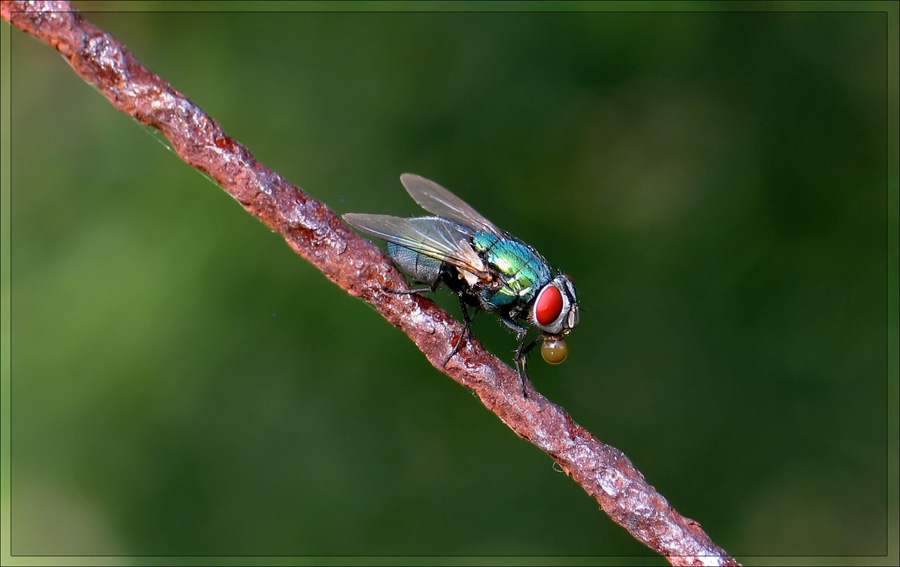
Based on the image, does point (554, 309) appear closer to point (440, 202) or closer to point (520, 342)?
point (520, 342)

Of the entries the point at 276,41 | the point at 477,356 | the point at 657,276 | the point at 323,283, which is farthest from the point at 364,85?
the point at 477,356

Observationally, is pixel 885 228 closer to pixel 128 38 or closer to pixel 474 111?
pixel 474 111

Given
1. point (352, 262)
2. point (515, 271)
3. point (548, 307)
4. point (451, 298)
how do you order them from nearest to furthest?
point (352, 262) → point (548, 307) → point (515, 271) → point (451, 298)

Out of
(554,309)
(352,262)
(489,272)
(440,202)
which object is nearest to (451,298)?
(440,202)

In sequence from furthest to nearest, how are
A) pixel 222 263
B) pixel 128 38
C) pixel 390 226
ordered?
pixel 128 38 < pixel 222 263 < pixel 390 226

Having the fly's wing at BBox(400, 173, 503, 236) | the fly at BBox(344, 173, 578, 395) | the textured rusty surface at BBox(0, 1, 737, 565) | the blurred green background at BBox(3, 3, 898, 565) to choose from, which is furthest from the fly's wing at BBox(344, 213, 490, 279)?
the textured rusty surface at BBox(0, 1, 737, 565)

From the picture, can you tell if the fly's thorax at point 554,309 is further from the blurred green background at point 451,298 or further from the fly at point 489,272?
the blurred green background at point 451,298

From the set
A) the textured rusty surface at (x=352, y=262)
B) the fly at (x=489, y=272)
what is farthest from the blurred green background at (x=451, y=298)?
the textured rusty surface at (x=352, y=262)
